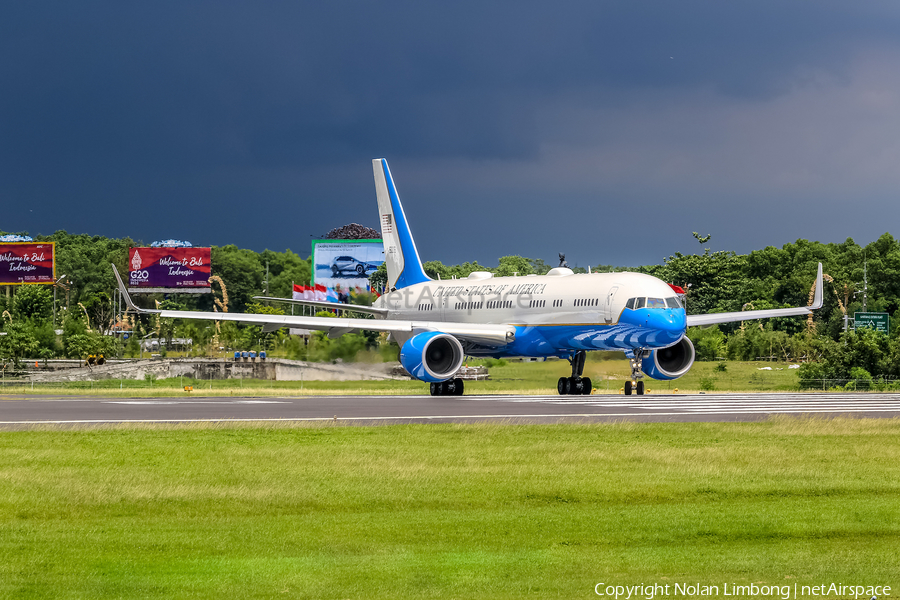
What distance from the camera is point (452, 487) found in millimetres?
14219

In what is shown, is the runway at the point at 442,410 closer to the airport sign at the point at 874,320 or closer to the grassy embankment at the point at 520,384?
the grassy embankment at the point at 520,384

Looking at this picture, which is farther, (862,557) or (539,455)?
(539,455)

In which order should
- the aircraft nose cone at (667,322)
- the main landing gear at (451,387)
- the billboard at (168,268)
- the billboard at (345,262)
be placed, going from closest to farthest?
1. the aircraft nose cone at (667,322)
2. the main landing gear at (451,387)
3. the billboard at (168,268)
4. the billboard at (345,262)

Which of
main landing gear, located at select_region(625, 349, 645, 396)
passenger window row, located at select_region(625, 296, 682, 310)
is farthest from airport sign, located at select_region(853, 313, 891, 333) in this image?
passenger window row, located at select_region(625, 296, 682, 310)

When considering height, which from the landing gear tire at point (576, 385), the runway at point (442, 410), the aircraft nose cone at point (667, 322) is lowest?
the runway at point (442, 410)

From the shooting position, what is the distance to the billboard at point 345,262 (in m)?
145

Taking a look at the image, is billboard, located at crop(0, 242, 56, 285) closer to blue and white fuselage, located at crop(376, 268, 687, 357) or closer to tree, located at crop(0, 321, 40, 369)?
tree, located at crop(0, 321, 40, 369)

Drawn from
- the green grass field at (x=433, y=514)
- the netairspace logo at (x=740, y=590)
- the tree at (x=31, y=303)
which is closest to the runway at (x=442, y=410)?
the green grass field at (x=433, y=514)

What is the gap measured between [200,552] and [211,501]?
9.79 feet

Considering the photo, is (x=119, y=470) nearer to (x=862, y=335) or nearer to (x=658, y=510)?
(x=658, y=510)

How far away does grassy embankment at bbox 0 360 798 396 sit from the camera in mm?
43250

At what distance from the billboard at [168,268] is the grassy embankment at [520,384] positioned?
61915 mm

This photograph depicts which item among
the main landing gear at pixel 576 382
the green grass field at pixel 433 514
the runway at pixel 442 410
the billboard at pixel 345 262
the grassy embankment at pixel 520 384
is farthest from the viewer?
the billboard at pixel 345 262

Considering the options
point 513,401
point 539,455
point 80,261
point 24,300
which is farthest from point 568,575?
point 80,261
